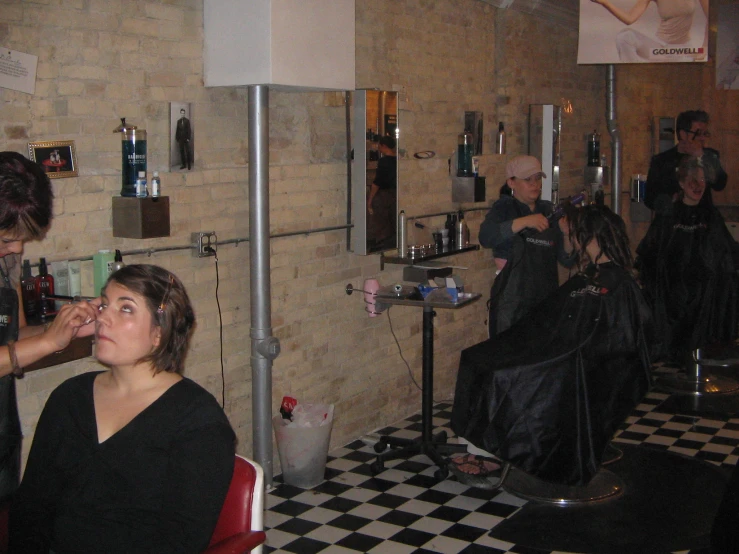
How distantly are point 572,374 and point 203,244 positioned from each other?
1.64 meters

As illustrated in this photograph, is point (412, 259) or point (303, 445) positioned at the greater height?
point (412, 259)

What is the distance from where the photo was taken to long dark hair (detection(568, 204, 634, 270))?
3859 millimetres

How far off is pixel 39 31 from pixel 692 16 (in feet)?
13.5

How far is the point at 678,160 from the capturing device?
5.95 m

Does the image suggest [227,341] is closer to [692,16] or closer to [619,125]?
[692,16]

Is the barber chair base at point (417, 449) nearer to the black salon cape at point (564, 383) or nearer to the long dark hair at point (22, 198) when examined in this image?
the black salon cape at point (564, 383)

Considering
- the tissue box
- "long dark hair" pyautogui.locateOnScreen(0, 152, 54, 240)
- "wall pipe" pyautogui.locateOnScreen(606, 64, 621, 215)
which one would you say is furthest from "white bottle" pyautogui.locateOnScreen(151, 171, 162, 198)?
"wall pipe" pyautogui.locateOnScreen(606, 64, 621, 215)

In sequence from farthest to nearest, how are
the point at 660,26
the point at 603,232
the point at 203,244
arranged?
the point at 660,26, the point at 603,232, the point at 203,244

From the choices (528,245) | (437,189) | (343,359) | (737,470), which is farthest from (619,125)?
(737,470)

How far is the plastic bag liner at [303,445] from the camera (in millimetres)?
3963

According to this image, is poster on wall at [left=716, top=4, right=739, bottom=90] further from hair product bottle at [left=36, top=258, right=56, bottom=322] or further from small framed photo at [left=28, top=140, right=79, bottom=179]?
hair product bottle at [left=36, top=258, right=56, bottom=322]

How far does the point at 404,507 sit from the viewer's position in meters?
3.81

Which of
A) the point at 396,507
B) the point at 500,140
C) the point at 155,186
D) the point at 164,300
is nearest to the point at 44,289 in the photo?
the point at 155,186

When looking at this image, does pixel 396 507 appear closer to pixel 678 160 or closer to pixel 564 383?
pixel 564 383
